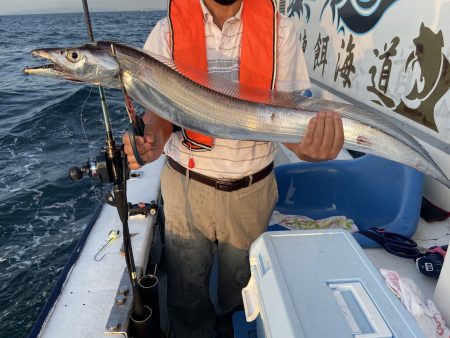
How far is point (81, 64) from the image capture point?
153 centimetres

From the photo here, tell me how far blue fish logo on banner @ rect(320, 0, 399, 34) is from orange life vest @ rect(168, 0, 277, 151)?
96.3 inches

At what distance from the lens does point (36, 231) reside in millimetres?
6293

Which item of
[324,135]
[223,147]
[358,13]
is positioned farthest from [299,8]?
[324,135]

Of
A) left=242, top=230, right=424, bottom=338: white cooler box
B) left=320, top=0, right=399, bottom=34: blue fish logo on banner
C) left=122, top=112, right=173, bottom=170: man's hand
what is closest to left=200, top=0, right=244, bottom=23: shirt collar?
left=122, top=112, right=173, bottom=170: man's hand

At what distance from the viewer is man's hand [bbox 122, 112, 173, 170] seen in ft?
6.03

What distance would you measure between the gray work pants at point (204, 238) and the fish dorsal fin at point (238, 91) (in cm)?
60

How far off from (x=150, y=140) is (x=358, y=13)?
3.72 metres

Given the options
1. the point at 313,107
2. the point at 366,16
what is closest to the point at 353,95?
the point at 366,16

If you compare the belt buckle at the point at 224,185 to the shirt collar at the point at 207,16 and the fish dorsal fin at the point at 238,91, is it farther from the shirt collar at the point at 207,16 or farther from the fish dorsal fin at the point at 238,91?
the shirt collar at the point at 207,16

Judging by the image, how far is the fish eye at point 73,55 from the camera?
1.51 meters

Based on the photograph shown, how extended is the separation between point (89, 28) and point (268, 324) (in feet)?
6.20

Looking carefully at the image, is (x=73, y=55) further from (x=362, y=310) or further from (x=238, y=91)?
(x=362, y=310)

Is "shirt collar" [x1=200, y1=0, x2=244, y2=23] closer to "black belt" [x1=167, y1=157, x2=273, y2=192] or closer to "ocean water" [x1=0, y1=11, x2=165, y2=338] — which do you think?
"ocean water" [x1=0, y1=11, x2=165, y2=338]

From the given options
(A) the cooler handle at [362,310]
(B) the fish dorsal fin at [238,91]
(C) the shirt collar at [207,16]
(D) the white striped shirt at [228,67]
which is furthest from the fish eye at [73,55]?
(A) the cooler handle at [362,310]
